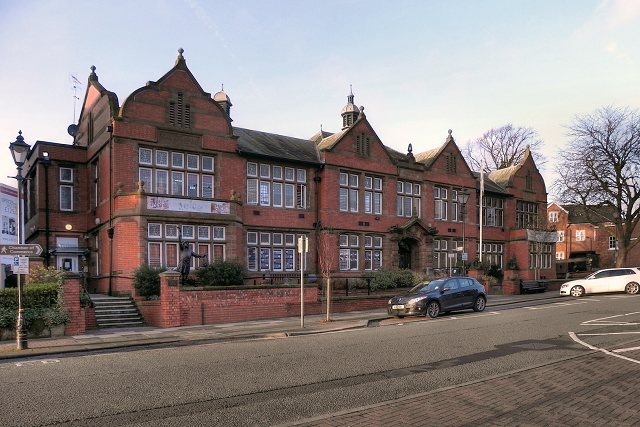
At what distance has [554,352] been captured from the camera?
1111cm

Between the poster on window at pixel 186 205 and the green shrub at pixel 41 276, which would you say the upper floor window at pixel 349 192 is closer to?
the poster on window at pixel 186 205

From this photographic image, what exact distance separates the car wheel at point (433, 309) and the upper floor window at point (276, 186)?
12.2m

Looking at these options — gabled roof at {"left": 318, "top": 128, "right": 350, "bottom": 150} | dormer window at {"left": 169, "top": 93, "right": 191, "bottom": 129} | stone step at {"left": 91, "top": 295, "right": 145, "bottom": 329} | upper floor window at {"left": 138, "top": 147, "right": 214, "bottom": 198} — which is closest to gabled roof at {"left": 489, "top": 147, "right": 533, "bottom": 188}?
gabled roof at {"left": 318, "top": 128, "right": 350, "bottom": 150}

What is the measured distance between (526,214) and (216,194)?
28.6 meters

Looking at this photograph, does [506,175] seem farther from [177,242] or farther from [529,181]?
[177,242]

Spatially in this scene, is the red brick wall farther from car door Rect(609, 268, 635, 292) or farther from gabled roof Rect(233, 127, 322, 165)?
car door Rect(609, 268, 635, 292)

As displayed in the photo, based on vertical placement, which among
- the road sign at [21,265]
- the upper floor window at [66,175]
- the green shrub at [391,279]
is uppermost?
the upper floor window at [66,175]

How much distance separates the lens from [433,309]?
64.6ft

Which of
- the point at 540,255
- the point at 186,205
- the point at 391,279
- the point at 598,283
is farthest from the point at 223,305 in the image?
the point at 540,255

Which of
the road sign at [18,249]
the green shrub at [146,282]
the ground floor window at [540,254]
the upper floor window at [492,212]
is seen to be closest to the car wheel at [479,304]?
the green shrub at [146,282]

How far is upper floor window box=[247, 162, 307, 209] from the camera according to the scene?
93.8 ft

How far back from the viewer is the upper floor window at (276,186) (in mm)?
28578

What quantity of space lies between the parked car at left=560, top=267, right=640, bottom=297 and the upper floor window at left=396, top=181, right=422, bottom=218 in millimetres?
10154

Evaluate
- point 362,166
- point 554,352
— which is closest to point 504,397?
point 554,352
